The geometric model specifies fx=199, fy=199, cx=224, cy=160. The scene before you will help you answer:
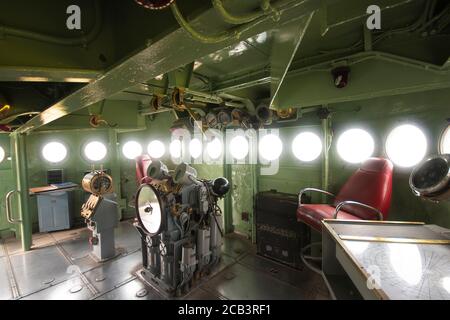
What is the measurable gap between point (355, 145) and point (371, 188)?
95 cm

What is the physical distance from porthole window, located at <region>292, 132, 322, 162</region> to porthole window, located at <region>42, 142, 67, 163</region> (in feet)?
18.8

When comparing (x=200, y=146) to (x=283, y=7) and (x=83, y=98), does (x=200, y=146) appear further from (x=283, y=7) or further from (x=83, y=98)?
(x=283, y=7)

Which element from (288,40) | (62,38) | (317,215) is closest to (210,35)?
(288,40)

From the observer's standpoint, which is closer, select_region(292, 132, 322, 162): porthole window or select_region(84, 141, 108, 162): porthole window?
select_region(292, 132, 322, 162): porthole window

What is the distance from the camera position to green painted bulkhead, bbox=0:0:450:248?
974 mm

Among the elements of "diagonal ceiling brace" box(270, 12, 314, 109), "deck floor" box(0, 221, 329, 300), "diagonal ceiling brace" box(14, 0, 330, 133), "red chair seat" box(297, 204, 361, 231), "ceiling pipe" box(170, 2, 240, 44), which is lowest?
"deck floor" box(0, 221, 329, 300)

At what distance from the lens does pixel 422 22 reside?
1502 millimetres

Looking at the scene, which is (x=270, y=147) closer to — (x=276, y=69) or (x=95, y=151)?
(x=276, y=69)

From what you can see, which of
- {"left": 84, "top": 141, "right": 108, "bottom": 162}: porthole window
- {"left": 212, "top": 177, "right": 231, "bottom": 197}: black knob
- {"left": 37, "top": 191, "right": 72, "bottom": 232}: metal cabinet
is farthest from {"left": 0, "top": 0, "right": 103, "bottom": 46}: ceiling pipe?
{"left": 84, "top": 141, "right": 108, "bottom": 162}: porthole window

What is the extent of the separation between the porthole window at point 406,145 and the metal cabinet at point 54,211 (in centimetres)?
649

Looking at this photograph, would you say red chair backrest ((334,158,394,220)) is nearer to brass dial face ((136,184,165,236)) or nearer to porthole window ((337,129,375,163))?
porthole window ((337,129,375,163))

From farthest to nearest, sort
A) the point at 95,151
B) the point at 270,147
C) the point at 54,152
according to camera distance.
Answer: the point at 95,151 < the point at 54,152 < the point at 270,147

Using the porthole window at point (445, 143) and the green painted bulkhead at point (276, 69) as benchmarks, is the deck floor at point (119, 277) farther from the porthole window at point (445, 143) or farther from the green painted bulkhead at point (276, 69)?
the porthole window at point (445, 143)

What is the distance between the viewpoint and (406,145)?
2676 mm
